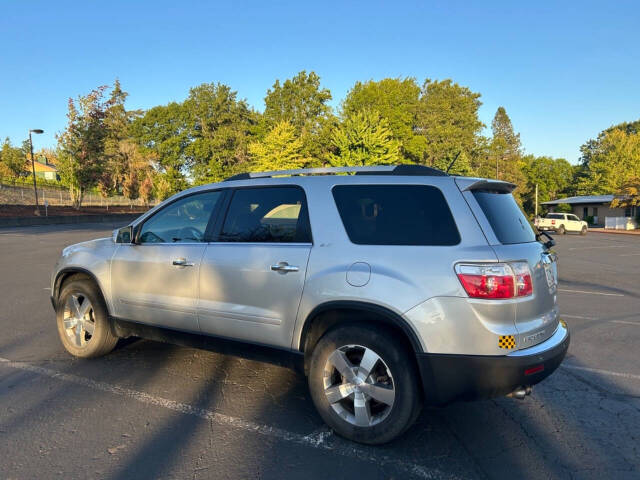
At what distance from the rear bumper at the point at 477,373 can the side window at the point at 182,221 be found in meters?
2.19

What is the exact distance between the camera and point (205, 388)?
3.86 m

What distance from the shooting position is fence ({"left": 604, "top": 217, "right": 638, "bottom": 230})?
44.1m

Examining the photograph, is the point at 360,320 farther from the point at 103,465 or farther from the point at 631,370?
the point at 631,370

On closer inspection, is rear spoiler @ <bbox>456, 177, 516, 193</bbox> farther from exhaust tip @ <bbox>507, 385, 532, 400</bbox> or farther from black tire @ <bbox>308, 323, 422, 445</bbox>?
exhaust tip @ <bbox>507, 385, 532, 400</bbox>

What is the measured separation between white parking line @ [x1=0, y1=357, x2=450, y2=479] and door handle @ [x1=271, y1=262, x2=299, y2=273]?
3.70 feet

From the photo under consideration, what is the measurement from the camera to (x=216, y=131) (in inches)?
2370

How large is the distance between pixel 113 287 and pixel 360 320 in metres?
2.56

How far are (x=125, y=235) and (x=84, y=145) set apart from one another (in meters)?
39.9

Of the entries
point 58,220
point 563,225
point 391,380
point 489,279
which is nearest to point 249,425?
point 391,380

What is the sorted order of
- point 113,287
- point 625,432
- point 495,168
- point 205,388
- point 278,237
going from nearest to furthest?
point 625,432 → point 278,237 → point 205,388 → point 113,287 → point 495,168

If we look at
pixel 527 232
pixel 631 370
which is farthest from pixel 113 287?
pixel 631 370

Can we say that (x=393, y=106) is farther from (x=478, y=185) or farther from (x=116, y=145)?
(x=478, y=185)

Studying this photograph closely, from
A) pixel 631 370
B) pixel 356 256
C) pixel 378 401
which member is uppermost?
pixel 356 256

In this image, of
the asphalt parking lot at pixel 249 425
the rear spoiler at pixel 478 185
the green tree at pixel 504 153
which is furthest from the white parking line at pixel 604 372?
the green tree at pixel 504 153
